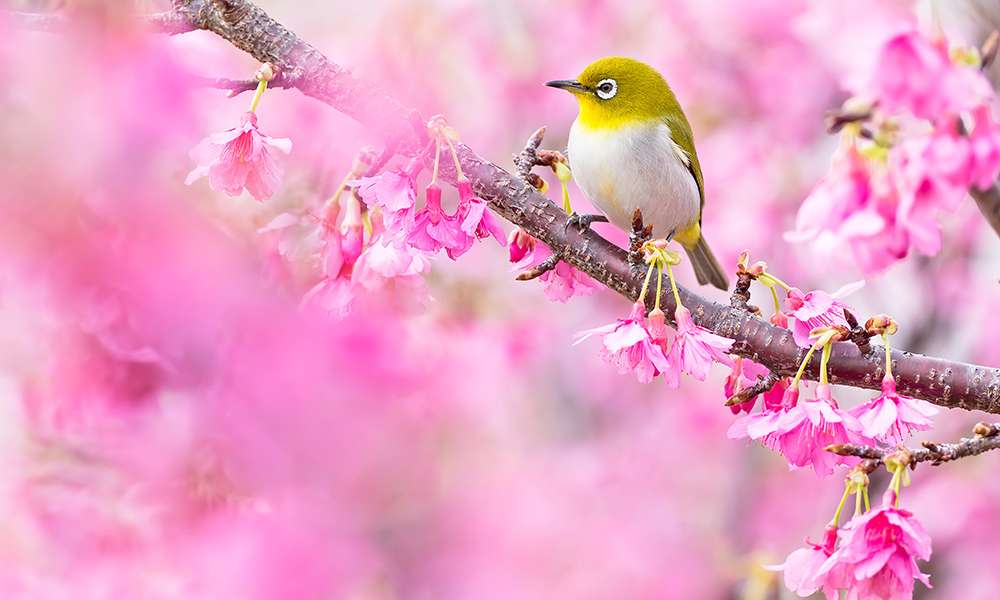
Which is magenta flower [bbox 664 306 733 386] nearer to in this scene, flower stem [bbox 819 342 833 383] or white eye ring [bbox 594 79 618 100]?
flower stem [bbox 819 342 833 383]

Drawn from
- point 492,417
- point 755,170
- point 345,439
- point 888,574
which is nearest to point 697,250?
point 345,439

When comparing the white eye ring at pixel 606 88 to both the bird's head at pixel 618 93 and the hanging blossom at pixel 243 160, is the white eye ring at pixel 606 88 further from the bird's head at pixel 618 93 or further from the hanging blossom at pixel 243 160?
the hanging blossom at pixel 243 160

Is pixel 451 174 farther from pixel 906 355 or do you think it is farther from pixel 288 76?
pixel 906 355

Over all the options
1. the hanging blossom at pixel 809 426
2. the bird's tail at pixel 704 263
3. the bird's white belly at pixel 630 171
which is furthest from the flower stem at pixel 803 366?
the bird's tail at pixel 704 263

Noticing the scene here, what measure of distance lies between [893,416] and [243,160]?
42.1 inches

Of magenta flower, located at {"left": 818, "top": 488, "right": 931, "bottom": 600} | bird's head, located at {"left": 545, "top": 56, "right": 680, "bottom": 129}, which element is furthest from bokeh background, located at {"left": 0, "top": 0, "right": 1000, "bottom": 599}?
bird's head, located at {"left": 545, "top": 56, "right": 680, "bottom": 129}

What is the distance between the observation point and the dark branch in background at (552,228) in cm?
156

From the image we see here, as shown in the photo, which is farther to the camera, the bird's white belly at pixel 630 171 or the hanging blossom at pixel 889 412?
the bird's white belly at pixel 630 171

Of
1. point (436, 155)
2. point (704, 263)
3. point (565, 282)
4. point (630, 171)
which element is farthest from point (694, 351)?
point (704, 263)

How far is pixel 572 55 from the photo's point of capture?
5.11m

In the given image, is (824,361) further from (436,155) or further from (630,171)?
(630,171)

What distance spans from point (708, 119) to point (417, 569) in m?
2.54

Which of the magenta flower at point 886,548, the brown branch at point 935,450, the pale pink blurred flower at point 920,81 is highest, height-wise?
the pale pink blurred flower at point 920,81

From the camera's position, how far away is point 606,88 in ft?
9.00
